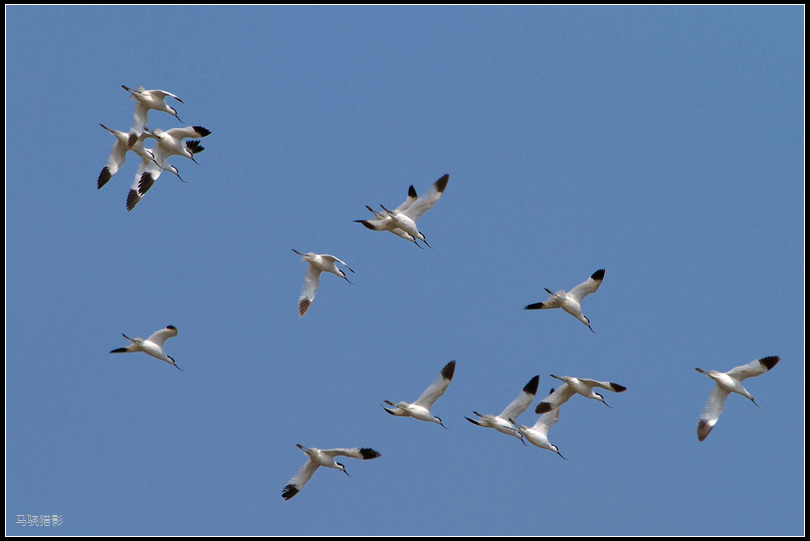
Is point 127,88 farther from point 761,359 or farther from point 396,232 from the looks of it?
point 761,359

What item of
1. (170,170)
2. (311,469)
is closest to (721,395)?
(311,469)

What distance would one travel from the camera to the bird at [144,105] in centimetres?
2277

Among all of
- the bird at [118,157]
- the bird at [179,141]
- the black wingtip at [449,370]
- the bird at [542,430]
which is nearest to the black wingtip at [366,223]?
the black wingtip at [449,370]

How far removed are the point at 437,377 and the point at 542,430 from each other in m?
3.24

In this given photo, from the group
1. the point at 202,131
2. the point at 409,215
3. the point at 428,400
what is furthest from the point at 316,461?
the point at 202,131

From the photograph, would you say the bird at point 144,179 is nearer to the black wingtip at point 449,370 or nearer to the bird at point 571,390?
the black wingtip at point 449,370

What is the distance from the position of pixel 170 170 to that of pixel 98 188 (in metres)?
1.78

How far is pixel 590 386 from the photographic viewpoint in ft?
72.6

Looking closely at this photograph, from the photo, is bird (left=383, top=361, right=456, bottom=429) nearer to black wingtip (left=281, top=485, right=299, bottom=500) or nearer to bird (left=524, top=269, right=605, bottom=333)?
bird (left=524, top=269, right=605, bottom=333)

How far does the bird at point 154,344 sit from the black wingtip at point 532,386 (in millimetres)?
7963

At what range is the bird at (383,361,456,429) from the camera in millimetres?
21781

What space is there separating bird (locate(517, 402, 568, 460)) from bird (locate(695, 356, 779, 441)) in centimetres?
321

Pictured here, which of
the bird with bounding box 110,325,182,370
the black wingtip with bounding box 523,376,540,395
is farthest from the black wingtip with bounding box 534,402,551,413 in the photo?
the bird with bounding box 110,325,182,370

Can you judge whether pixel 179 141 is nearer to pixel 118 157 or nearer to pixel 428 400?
pixel 118 157
